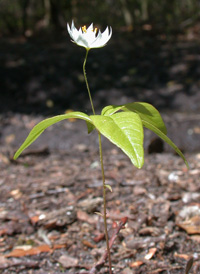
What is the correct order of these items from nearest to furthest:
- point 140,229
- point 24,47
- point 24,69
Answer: point 140,229 → point 24,69 → point 24,47

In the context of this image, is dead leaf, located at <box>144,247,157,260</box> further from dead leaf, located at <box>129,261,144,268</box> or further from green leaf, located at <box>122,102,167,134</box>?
green leaf, located at <box>122,102,167,134</box>

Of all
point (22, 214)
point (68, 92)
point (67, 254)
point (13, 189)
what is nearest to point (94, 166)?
point (13, 189)

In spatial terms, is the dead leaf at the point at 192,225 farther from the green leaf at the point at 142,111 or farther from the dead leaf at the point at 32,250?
the green leaf at the point at 142,111

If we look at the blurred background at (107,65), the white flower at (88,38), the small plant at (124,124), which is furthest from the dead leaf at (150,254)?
the blurred background at (107,65)

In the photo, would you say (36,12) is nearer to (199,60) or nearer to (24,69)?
(24,69)

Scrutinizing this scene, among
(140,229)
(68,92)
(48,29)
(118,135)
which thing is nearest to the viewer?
(118,135)

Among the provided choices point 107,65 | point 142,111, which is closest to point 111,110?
point 142,111

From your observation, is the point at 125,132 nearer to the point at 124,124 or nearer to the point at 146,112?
the point at 124,124
